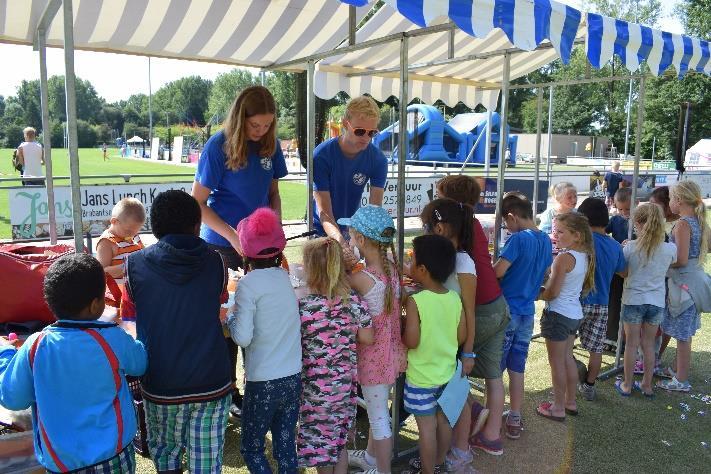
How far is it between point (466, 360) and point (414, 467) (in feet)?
2.34

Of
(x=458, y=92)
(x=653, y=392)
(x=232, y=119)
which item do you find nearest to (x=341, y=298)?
(x=232, y=119)

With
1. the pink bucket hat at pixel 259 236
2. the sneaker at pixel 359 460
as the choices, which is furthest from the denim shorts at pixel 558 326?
the pink bucket hat at pixel 259 236

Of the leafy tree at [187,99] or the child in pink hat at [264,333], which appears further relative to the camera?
the leafy tree at [187,99]

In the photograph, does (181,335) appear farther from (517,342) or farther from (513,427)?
(513,427)

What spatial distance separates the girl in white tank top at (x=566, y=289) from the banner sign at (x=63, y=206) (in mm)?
5728

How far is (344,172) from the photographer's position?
3.46 m

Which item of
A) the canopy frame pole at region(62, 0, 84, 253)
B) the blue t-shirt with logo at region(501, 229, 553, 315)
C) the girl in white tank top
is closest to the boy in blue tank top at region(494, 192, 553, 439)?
the blue t-shirt with logo at region(501, 229, 553, 315)

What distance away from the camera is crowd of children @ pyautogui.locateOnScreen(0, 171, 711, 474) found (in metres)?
1.77

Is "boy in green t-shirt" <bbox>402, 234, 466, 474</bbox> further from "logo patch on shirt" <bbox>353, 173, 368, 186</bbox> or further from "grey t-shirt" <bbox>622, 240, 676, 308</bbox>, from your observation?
"grey t-shirt" <bbox>622, 240, 676, 308</bbox>

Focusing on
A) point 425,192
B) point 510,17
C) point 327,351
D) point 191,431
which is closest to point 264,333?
point 327,351

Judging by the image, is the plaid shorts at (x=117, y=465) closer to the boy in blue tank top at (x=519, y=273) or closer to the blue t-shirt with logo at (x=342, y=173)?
the blue t-shirt with logo at (x=342, y=173)

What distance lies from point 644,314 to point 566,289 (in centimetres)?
97

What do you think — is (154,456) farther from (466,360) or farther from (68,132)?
(466,360)

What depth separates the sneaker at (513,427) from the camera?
3.38 meters
